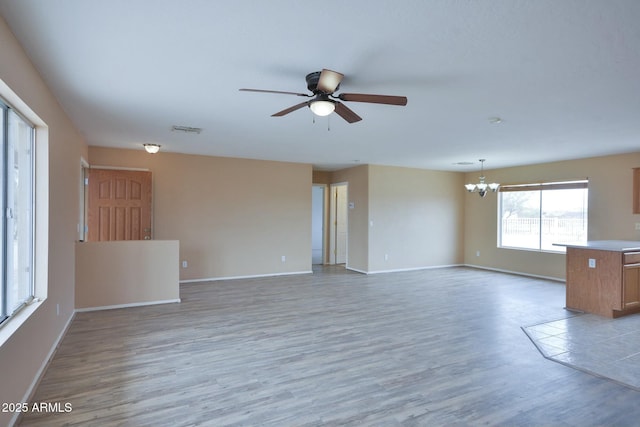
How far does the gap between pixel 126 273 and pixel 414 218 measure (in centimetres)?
600

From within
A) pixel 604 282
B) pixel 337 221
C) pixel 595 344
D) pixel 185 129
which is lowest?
pixel 595 344

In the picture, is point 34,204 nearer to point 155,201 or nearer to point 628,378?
point 155,201

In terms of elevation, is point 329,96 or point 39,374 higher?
point 329,96

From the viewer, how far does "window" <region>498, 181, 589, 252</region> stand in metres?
6.67

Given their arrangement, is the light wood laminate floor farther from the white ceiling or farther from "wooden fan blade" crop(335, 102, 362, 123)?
the white ceiling

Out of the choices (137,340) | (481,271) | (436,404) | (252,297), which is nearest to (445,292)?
(481,271)

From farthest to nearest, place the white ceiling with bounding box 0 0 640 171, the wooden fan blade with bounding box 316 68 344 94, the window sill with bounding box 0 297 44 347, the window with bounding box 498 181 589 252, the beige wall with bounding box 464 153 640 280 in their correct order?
the window with bounding box 498 181 589 252 < the beige wall with bounding box 464 153 640 280 < the wooden fan blade with bounding box 316 68 344 94 < the window sill with bounding box 0 297 44 347 < the white ceiling with bounding box 0 0 640 171

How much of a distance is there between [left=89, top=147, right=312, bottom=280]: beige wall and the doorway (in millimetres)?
1494

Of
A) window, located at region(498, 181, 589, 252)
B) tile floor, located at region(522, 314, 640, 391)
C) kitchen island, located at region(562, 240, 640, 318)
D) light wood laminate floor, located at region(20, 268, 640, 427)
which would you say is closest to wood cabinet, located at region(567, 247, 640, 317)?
kitchen island, located at region(562, 240, 640, 318)

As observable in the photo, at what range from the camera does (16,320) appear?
239cm

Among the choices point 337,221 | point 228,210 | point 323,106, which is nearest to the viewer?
point 323,106

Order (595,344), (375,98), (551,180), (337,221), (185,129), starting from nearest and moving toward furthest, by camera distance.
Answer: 1. (375,98)
2. (595,344)
3. (185,129)
4. (551,180)
5. (337,221)

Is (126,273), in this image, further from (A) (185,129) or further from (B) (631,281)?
(B) (631,281)

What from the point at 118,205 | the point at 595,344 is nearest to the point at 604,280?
the point at 595,344
